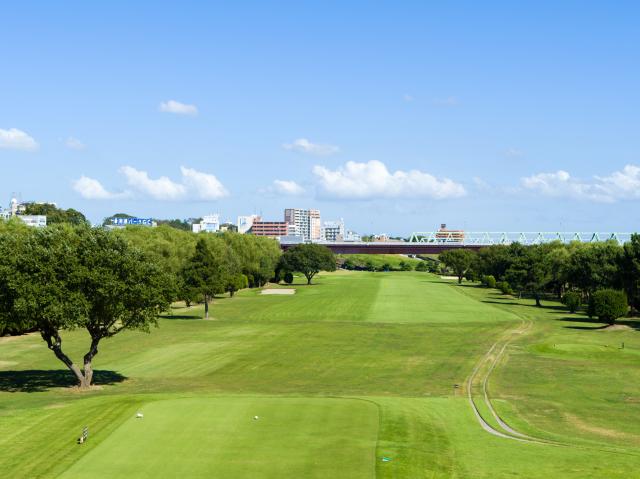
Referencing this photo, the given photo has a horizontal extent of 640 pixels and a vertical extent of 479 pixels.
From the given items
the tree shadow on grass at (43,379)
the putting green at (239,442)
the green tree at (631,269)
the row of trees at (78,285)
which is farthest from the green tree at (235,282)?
the putting green at (239,442)

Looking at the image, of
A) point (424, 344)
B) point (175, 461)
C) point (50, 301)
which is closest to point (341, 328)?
point (424, 344)

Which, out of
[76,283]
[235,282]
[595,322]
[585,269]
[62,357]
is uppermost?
[585,269]

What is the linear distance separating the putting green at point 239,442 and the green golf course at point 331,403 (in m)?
0.13

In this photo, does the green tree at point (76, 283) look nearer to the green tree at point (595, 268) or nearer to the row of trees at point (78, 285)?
the row of trees at point (78, 285)

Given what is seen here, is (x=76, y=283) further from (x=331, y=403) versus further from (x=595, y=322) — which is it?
(x=595, y=322)

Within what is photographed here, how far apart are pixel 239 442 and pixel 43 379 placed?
31.8m

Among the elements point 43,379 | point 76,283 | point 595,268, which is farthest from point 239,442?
point 595,268

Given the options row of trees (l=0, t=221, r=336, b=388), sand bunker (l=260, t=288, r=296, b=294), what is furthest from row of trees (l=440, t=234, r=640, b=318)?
row of trees (l=0, t=221, r=336, b=388)

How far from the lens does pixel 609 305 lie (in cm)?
10569

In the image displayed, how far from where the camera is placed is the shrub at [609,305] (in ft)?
346

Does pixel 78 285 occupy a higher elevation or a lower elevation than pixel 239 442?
higher

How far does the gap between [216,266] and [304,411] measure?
73786 mm

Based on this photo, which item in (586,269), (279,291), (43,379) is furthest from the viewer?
(279,291)

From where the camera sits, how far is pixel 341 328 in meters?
106
